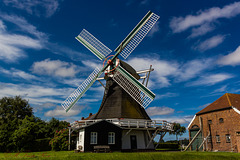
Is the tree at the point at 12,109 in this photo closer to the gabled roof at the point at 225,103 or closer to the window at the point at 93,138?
the window at the point at 93,138

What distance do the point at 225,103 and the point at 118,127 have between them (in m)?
12.3

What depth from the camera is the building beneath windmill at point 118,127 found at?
17250 millimetres

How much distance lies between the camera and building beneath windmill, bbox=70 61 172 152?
17.2 metres

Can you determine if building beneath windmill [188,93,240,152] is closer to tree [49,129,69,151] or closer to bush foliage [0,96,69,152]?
tree [49,129,69,151]

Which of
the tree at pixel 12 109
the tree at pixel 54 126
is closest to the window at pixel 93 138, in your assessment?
the tree at pixel 54 126

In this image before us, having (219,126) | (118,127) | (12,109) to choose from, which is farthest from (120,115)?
(12,109)

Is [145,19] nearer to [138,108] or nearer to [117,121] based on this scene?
[138,108]

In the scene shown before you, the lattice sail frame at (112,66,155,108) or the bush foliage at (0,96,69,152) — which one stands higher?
the lattice sail frame at (112,66,155,108)

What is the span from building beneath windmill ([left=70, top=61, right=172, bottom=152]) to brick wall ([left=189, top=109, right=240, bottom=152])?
19.5 feet

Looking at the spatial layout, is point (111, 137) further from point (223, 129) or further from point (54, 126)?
point (54, 126)

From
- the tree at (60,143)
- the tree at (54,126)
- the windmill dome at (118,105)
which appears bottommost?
the tree at (60,143)

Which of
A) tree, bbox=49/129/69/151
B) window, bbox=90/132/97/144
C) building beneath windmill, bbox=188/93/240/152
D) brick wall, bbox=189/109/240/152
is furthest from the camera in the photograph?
tree, bbox=49/129/69/151

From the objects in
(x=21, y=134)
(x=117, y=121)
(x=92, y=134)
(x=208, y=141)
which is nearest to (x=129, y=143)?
(x=117, y=121)

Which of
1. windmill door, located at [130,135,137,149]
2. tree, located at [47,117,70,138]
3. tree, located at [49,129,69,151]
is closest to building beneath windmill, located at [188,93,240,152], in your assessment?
windmill door, located at [130,135,137,149]
